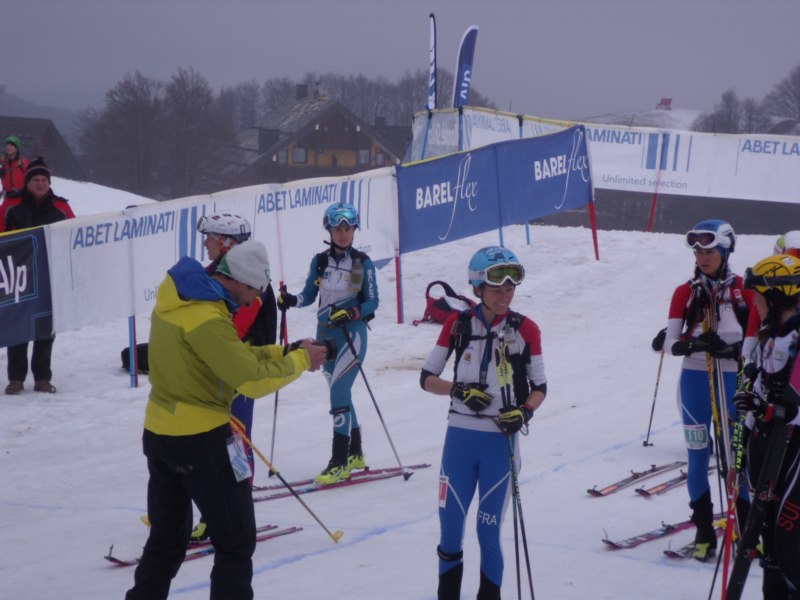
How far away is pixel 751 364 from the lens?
4812mm

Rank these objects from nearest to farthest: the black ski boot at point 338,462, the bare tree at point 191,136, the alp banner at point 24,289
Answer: the black ski boot at point 338,462, the alp banner at point 24,289, the bare tree at point 191,136

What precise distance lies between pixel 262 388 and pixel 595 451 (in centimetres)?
492

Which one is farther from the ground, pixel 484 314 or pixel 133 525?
→ pixel 484 314

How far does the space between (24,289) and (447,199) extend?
7.06m

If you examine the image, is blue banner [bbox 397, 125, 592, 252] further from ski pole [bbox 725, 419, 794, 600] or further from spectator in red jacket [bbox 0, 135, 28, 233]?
ski pole [bbox 725, 419, 794, 600]

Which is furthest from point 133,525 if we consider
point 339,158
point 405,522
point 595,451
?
point 339,158

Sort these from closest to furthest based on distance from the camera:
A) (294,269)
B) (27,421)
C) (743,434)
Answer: (743,434)
(27,421)
(294,269)

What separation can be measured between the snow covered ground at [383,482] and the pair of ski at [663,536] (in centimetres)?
6

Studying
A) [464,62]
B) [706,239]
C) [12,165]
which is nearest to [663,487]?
[706,239]

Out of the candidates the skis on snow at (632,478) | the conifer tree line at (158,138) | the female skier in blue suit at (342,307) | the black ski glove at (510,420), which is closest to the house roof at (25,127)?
the conifer tree line at (158,138)

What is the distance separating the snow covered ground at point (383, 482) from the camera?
19.0ft

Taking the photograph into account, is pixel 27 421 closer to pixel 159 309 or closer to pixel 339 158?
pixel 159 309

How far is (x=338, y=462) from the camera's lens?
313 inches

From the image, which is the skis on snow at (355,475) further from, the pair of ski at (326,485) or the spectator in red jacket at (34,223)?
the spectator in red jacket at (34,223)
